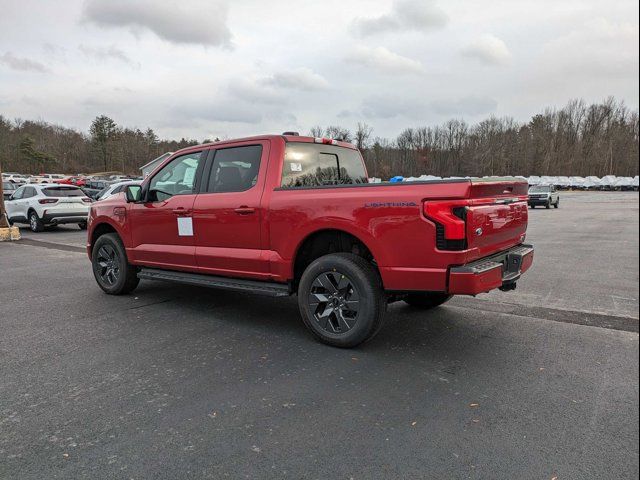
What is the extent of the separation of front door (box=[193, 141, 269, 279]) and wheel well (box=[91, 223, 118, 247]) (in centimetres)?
215

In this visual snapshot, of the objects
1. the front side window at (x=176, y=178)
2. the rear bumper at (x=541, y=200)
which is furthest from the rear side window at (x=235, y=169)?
the rear bumper at (x=541, y=200)

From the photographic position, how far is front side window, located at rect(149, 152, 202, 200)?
18.0ft

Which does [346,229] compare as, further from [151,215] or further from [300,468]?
[151,215]

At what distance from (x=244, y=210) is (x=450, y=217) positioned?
7.04ft

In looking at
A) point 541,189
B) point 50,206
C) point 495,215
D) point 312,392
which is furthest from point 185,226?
A: point 541,189

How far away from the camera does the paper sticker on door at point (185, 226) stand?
17.4 feet

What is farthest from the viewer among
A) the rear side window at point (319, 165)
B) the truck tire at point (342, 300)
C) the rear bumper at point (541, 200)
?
the rear bumper at point (541, 200)

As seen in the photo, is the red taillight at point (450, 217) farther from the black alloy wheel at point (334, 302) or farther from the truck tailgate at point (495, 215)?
the black alloy wheel at point (334, 302)

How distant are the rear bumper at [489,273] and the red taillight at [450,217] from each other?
0.93ft

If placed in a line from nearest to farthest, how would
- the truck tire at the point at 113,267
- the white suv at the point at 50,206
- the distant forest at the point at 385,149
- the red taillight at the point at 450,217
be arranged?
1. the red taillight at the point at 450,217
2. the truck tire at the point at 113,267
3. the white suv at the point at 50,206
4. the distant forest at the point at 385,149

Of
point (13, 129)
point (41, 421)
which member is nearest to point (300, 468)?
point (41, 421)

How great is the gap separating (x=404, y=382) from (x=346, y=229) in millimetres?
1381

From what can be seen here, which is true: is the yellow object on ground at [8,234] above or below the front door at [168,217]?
below

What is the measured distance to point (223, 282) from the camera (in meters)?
5.04
